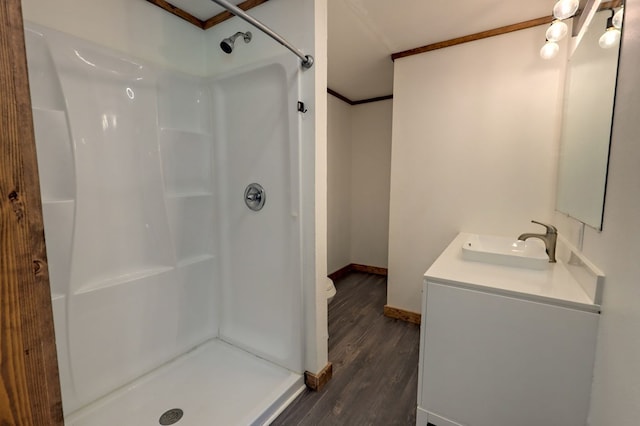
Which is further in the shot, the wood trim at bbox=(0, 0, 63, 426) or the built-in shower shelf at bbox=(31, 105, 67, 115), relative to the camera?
the built-in shower shelf at bbox=(31, 105, 67, 115)

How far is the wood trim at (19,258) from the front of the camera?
0.40m

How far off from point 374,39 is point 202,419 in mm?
2709

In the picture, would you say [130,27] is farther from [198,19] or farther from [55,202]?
[55,202]

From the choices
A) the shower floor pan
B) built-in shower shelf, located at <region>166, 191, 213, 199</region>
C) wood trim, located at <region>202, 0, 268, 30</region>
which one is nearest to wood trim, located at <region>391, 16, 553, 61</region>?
wood trim, located at <region>202, 0, 268, 30</region>

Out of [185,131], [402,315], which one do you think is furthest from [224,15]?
[402,315]

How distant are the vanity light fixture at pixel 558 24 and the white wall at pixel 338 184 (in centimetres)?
206

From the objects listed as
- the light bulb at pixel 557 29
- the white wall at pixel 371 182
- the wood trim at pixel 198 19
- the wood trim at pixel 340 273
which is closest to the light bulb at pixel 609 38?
the light bulb at pixel 557 29

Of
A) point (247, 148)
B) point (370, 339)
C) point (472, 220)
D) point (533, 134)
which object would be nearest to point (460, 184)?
point (472, 220)

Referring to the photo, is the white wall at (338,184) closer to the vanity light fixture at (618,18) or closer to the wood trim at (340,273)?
the wood trim at (340,273)

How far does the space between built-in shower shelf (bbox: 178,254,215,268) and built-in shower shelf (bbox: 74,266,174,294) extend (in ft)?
0.26

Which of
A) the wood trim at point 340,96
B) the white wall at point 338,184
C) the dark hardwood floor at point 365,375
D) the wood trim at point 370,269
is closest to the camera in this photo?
the dark hardwood floor at point 365,375

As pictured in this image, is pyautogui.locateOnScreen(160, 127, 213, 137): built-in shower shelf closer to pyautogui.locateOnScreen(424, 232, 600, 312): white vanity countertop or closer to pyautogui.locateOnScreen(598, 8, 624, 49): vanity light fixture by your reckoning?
pyautogui.locateOnScreen(424, 232, 600, 312): white vanity countertop

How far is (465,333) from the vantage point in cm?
126

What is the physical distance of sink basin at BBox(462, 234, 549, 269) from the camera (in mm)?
1426
